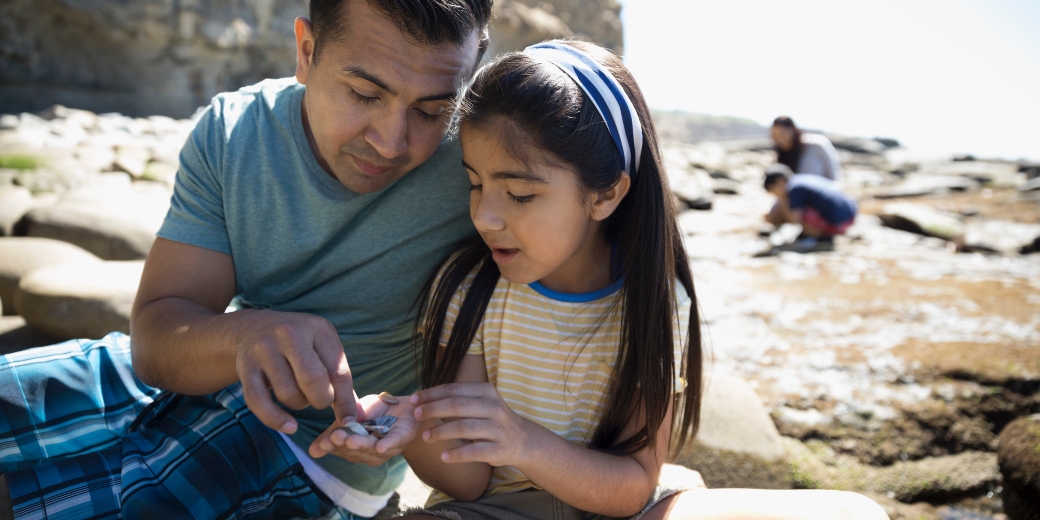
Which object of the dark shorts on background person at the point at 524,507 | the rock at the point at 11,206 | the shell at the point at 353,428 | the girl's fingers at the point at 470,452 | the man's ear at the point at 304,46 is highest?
the man's ear at the point at 304,46

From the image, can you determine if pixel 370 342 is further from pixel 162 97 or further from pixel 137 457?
pixel 162 97

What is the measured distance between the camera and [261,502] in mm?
1709

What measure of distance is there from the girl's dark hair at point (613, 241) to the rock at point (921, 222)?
21.8ft

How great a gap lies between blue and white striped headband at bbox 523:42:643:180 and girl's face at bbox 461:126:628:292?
0.10m

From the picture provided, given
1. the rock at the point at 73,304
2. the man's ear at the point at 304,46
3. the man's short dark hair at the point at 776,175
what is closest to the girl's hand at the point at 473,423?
the man's ear at the point at 304,46

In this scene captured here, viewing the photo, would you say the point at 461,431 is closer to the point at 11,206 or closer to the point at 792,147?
the point at 11,206

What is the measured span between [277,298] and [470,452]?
0.88 m

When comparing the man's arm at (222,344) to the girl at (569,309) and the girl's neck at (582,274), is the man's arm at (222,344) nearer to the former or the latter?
the girl at (569,309)

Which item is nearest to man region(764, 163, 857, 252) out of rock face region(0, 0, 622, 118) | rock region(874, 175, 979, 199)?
rock region(874, 175, 979, 199)

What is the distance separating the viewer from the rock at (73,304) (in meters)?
2.64

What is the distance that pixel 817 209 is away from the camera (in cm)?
667

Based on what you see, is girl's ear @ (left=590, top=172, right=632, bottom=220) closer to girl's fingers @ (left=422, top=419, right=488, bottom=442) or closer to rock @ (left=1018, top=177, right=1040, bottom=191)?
girl's fingers @ (left=422, top=419, right=488, bottom=442)

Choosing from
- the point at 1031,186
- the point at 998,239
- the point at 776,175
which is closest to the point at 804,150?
the point at 776,175

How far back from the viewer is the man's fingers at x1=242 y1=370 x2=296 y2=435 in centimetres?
122
